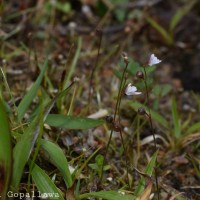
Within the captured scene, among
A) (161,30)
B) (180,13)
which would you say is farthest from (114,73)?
(180,13)

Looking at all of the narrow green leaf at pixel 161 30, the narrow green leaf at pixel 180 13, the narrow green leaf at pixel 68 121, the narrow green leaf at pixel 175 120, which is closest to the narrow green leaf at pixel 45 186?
the narrow green leaf at pixel 68 121

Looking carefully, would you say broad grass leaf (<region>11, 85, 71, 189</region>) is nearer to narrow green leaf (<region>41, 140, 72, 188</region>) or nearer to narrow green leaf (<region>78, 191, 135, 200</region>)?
narrow green leaf (<region>41, 140, 72, 188</region>)

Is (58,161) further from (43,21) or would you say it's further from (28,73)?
(43,21)

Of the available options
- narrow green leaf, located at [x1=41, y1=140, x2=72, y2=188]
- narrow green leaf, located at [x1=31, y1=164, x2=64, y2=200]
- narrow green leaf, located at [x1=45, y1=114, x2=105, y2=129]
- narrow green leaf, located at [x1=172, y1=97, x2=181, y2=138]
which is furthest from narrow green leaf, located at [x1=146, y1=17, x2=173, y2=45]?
narrow green leaf, located at [x1=31, y1=164, x2=64, y2=200]

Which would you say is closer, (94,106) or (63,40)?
(94,106)

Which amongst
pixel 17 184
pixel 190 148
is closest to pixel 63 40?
pixel 190 148

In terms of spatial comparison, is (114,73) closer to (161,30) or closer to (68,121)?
(68,121)
